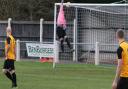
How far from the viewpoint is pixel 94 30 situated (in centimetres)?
3434

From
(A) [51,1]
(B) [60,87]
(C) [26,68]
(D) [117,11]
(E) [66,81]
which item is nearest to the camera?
(B) [60,87]

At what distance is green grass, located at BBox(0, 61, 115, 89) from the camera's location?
2043 cm

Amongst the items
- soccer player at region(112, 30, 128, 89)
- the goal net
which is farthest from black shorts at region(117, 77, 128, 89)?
the goal net

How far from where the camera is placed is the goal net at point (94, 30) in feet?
107

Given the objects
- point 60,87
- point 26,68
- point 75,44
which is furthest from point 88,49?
point 60,87

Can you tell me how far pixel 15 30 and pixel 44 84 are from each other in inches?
684

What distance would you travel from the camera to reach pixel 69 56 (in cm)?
3388

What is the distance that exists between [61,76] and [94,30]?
34.2 ft

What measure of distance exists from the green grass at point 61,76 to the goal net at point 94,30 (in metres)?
2.57

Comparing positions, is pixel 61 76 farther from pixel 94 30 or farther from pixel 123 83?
pixel 123 83

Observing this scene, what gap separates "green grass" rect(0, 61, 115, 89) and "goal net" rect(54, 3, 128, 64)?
257cm

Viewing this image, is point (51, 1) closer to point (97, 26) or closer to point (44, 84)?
point (97, 26)

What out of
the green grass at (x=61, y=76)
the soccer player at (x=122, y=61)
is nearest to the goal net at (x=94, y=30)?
the green grass at (x=61, y=76)

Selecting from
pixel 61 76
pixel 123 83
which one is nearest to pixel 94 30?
pixel 61 76
